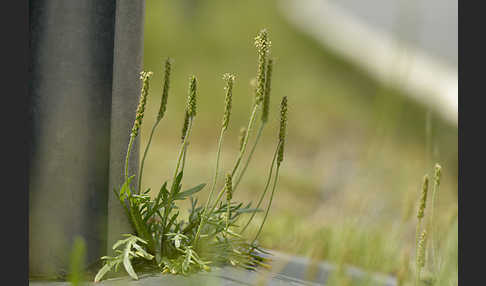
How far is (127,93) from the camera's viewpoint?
1.45 m

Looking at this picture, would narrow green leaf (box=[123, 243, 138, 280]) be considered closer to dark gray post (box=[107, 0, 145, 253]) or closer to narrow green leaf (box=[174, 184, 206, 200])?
dark gray post (box=[107, 0, 145, 253])

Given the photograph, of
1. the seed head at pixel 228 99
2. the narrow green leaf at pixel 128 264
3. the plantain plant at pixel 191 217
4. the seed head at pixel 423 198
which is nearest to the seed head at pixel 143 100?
the plantain plant at pixel 191 217

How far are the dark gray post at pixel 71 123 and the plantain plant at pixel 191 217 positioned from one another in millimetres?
82

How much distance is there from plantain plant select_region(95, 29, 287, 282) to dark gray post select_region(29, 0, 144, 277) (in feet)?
0.27

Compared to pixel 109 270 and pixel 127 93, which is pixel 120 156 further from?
pixel 109 270

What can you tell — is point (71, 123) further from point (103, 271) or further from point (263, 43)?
point (263, 43)

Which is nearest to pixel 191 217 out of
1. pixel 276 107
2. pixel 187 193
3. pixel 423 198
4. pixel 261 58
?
pixel 187 193

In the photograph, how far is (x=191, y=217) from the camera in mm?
1616

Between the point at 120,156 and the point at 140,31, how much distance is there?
0.39 m

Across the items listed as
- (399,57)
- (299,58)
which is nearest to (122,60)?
(399,57)

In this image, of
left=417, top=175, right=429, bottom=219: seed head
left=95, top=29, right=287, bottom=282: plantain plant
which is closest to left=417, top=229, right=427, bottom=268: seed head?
left=417, top=175, right=429, bottom=219: seed head

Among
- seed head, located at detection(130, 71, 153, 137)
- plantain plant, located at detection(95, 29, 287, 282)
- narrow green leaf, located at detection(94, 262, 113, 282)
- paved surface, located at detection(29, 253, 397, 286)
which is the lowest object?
paved surface, located at detection(29, 253, 397, 286)

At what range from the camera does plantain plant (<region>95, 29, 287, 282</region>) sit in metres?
1.35

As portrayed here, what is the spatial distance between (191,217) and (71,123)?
0.49 metres
